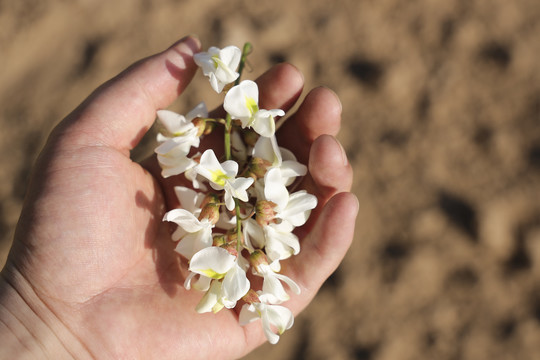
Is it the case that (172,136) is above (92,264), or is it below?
above

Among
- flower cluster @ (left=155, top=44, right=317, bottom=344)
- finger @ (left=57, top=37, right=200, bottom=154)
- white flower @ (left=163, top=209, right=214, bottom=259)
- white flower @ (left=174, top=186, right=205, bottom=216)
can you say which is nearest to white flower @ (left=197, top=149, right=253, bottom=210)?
flower cluster @ (left=155, top=44, right=317, bottom=344)

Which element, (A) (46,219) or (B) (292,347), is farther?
(B) (292,347)

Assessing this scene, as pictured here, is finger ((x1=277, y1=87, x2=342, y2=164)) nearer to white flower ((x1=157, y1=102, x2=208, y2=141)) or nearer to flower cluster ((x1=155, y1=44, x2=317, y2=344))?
flower cluster ((x1=155, y1=44, x2=317, y2=344))

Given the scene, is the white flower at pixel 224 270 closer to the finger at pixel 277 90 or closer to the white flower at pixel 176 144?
the white flower at pixel 176 144

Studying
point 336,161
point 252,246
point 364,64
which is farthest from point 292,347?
point 364,64

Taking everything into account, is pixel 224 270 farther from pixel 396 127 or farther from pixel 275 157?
pixel 396 127

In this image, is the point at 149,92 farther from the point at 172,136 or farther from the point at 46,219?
the point at 46,219
